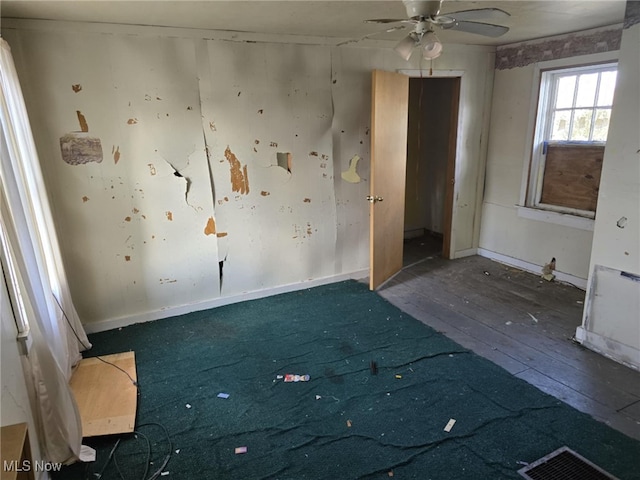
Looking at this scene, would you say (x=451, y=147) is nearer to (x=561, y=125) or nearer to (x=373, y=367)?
(x=561, y=125)

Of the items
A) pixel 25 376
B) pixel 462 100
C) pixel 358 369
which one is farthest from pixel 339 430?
pixel 462 100

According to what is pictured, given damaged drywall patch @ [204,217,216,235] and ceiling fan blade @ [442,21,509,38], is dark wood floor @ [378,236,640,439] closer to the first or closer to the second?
damaged drywall patch @ [204,217,216,235]

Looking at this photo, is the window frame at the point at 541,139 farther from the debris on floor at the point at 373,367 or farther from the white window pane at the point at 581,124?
the debris on floor at the point at 373,367

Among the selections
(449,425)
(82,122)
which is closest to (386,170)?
(449,425)

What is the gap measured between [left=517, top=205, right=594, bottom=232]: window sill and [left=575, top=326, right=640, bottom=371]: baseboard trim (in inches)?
53.0

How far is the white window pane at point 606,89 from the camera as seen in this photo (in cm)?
364

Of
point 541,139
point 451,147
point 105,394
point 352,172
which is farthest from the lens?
point 451,147

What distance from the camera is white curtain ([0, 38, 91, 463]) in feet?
6.18

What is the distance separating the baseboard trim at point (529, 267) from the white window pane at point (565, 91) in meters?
1.64

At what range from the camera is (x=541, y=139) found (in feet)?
14.0

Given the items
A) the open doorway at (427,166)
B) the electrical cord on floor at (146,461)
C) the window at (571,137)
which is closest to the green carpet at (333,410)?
the electrical cord on floor at (146,461)

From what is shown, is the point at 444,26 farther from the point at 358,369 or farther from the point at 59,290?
the point at 59,290

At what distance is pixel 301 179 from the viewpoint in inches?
153

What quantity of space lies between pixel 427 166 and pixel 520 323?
2925 millimetres
